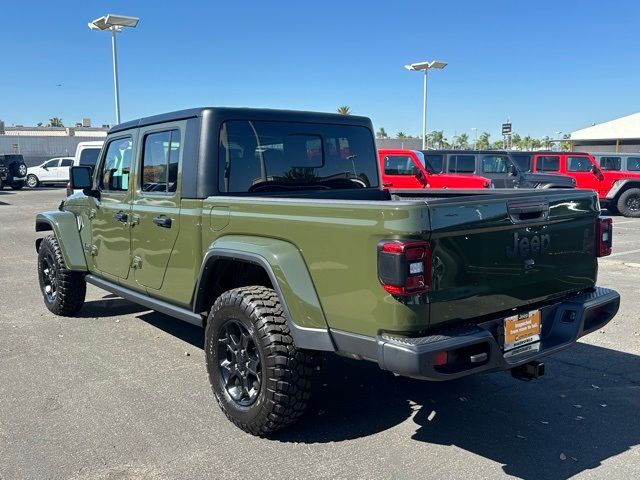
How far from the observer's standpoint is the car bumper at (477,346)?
2.71 m

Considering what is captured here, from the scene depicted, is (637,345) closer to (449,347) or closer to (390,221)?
(449,347)

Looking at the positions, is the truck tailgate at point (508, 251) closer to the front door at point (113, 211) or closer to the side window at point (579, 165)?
the front door at point (113, 211)

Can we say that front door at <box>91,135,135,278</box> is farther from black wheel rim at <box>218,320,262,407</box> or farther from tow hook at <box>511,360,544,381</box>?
tow hook at <box>511,360,544,381</box>

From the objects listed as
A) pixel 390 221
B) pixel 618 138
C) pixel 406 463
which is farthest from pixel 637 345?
pixel 618 138

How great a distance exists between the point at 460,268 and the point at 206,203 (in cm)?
174

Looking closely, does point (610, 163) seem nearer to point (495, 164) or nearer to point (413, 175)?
point (495, 164)

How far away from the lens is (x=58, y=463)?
319 centimetres

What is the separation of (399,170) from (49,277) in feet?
33.5

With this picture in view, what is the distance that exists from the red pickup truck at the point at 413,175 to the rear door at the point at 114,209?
9.95 m

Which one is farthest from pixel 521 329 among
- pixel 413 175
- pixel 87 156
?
pixel 87 156

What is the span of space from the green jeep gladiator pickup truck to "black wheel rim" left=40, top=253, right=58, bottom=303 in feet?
4.61

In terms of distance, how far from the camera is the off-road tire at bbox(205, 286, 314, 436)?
3213 mm

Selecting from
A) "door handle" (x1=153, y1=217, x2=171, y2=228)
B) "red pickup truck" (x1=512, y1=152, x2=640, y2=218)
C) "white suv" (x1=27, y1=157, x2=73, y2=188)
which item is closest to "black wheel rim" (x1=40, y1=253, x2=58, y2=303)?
"door handle" (x1=153, y1=217, x2=171, y2=228)

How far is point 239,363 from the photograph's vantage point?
355 cm
